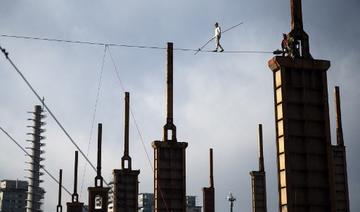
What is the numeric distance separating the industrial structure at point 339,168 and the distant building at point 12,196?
435 feet

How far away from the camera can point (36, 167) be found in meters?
92.3

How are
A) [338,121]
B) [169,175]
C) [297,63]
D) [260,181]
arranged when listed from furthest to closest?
[260,181]
[338,121]
[169,175]
[297,63]

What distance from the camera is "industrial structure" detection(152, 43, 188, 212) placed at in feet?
102

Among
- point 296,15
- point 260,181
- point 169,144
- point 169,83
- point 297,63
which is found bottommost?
point 260,181

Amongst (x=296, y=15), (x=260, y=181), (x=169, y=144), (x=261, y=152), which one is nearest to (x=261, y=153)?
(x=261, y=152)

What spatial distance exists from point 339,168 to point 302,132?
1671 centimetres

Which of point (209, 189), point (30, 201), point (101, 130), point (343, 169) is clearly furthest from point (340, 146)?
point (30, 201)

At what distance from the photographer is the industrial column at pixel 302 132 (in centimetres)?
1866

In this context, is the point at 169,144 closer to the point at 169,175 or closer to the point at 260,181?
the point at 169,175

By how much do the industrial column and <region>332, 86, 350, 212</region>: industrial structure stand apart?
10952 mm

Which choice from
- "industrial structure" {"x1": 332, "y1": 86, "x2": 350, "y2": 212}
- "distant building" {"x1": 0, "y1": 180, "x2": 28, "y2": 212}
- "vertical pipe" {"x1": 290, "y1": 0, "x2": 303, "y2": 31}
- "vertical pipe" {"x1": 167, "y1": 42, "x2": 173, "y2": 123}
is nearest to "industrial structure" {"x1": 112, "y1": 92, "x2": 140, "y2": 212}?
"vertical pipe" {"x1": 167, "y1": 42, "x2": 173, "y2": 123}

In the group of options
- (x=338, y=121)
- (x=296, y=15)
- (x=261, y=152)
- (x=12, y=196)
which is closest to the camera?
(x=296, y=15)

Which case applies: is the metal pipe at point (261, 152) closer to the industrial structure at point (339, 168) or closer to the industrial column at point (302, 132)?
the industrial structure at point (339, 168)

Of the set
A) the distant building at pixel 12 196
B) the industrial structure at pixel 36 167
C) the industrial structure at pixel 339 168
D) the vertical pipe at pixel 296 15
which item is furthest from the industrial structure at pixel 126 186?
the distant building at pixel 12 196
